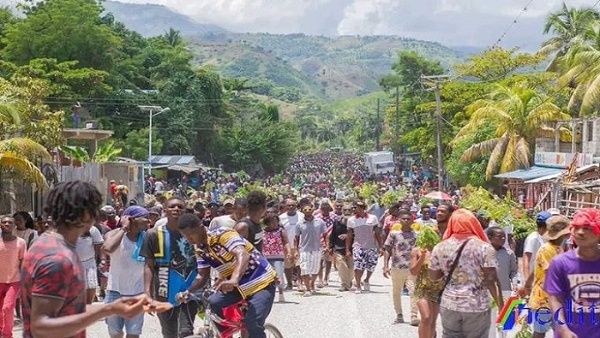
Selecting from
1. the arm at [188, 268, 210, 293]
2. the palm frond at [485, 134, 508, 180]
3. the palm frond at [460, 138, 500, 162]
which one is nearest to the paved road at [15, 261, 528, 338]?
the arm at [188, 268, 210, 293]

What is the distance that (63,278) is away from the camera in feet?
14.8

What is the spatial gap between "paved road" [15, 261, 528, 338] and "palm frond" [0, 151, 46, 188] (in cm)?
744

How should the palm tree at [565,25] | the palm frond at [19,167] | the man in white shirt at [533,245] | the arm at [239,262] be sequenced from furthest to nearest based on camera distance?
1. the palm tree at [565,25]
2. the palm frond at [19,167]
3. the man in white shirt at [533,245]
4. the arm at [239,262]

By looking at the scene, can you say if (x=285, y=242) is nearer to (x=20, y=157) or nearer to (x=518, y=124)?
(x=20, y=157)

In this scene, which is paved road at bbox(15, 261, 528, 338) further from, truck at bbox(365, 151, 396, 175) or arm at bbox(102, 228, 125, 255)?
truck at bbox(365, 151, 396, 175)

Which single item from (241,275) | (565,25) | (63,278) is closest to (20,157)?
(241,275)

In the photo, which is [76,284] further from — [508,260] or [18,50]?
[18,50]

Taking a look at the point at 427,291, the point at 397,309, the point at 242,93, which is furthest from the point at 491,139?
the point at 242,93

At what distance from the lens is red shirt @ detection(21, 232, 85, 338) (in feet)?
14.7

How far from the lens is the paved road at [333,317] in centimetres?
1332

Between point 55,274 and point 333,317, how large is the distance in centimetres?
1066

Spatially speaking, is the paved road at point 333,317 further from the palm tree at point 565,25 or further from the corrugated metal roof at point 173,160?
the corrugated metal roof at point 173,160

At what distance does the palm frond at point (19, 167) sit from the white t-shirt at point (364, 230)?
834 cm

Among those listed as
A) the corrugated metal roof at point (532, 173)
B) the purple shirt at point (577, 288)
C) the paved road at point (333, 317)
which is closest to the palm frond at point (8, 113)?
the paved road at point (333, 317)
